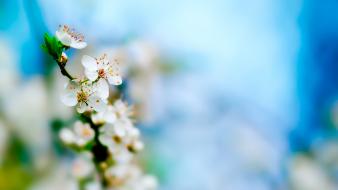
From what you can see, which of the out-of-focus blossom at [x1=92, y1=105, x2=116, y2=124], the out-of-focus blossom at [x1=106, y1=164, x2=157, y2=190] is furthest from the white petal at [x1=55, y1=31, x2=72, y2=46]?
the out-of-focus blossom at [x1=106, y1=164, x2=157, y2=190]

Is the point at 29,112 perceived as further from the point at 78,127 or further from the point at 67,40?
the point at 67,40

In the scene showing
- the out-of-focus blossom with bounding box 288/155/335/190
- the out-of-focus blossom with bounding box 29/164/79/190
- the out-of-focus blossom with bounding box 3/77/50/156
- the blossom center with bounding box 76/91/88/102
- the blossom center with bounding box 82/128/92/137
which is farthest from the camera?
the out-of-focus blossom with bounding box 288/155/335/190

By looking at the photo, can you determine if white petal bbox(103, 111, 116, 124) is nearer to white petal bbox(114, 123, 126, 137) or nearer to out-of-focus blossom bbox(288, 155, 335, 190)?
white petal bbox(114, 123, 126, 137)

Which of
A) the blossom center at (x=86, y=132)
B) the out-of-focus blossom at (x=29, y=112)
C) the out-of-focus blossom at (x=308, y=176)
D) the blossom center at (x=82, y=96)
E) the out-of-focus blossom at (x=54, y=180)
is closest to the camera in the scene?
the blossom center at (x=82, y=96)

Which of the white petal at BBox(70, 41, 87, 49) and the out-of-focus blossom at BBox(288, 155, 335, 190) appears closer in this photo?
the white petal at BBox(70, 41, 87, 49)

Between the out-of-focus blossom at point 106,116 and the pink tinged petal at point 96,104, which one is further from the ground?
the out-of-focus blossom at point 106,116

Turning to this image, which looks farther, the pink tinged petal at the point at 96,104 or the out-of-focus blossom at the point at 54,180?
the out-of-focus blossom at the point at 54,180

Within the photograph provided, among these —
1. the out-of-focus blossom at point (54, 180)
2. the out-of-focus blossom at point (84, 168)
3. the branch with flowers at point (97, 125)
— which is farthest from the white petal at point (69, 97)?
the out-of-focus blossom at point (54, 180)

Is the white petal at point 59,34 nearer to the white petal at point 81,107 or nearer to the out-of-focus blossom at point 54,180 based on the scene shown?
the white petal at point 81,107

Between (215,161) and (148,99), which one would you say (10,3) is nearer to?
(148,99)

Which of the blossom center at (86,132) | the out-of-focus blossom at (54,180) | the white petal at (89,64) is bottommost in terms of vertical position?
the blossom center at (86,132)

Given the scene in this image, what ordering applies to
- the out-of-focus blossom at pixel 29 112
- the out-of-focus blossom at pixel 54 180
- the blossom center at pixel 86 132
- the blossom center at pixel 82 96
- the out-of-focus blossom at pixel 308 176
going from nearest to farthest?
1. the blossom center at pixel 82 96
2. the blossom center at pixel 86 132
3. the out-of-focus blossom at pixel 54 180
4. the out-of-focus blossom at pixel 29 112
5. the out-of-focus blossom at pixel 308 176
